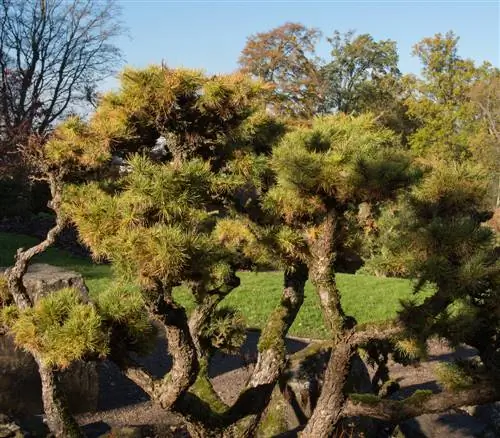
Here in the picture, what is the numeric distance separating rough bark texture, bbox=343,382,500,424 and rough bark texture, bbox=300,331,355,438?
8 centimetres

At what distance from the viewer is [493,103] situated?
30.8m

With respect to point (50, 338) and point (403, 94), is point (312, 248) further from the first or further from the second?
point (403, 94)

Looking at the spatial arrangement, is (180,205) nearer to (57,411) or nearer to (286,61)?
(57,411)

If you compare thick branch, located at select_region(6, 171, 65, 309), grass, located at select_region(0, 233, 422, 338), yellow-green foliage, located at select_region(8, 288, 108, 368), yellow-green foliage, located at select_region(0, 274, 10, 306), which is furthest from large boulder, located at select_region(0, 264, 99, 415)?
grass, located at select_region(0, 233, 422, 338)

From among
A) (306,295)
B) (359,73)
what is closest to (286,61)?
(359,73)

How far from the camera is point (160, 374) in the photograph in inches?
288

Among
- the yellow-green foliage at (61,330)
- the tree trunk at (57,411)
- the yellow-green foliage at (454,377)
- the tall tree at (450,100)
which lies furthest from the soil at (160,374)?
the tall tree at (450,100)

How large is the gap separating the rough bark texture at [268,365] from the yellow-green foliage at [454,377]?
3.64 ft

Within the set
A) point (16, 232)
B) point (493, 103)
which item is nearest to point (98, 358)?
point (16, 232)

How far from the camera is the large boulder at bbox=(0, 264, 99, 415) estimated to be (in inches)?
219

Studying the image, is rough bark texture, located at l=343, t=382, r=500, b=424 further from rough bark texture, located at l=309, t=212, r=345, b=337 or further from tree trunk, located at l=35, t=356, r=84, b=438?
tree trunk, located at l=35, t=356, r=84, b=438

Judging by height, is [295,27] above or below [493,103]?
above

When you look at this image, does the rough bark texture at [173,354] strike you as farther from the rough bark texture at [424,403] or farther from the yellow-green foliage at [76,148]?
the rough bark texture at [424,403]

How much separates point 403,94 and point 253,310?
99.8 ft
